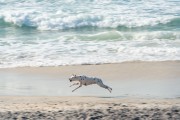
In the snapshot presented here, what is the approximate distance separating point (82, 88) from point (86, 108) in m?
2.23

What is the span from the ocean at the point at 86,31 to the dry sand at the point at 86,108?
11.6 feet

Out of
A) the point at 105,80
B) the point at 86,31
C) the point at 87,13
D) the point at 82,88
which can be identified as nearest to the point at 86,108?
the point at 82,88

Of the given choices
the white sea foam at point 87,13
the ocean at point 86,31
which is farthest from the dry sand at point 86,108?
the white sea foam at point 87,13

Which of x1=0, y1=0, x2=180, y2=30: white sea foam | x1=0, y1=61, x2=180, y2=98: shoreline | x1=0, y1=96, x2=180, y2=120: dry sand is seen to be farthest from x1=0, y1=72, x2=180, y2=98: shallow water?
x1=0, y1=0, x2=180, y2=30: white sea foam

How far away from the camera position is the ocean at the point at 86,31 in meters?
13.8

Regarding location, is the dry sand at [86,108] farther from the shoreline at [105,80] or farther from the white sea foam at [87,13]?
the white sea foam at [87,13]

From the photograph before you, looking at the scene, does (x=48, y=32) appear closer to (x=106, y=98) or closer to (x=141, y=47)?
(x=141, y=47)

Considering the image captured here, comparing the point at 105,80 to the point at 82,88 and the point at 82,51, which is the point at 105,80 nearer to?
the point at 82,88

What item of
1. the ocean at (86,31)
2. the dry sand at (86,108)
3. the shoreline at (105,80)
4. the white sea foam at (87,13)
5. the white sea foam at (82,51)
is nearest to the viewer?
the dry sand at (86,108)

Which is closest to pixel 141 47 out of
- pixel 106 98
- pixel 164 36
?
pixel 164 36

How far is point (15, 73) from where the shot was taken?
12.2 metres

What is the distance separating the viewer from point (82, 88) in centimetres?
1073

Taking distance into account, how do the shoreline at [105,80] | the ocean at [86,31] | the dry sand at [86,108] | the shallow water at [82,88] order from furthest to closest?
the ocean at [86,31]
the shoreline at [105,80]
the shallow water at [82,88]
the dry sand at [86,108]

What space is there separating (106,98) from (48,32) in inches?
356
